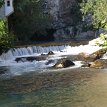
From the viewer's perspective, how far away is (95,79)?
83.4 feet

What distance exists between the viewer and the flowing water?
19.8 meters

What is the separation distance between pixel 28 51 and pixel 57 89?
17.9 meters

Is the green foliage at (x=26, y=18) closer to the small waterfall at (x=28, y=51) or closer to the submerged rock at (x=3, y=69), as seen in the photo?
the small waterfall at (x=28, y=51)

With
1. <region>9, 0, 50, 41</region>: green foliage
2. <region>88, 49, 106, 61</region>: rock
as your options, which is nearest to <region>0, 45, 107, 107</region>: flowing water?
<region>88, 49, 106, 61</region>: rock

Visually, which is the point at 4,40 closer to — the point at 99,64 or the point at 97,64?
the point at 97,64

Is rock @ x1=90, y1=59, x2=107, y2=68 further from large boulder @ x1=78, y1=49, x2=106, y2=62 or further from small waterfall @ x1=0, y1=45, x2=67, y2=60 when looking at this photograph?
small waterfall @ x1=0, y1=45, x2=67, y2=60

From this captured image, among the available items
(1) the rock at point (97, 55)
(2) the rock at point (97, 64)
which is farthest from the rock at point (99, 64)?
(1) the rock at point (97, 55)

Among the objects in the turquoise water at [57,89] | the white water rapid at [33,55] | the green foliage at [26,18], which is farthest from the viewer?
the green foliage at [26,18]

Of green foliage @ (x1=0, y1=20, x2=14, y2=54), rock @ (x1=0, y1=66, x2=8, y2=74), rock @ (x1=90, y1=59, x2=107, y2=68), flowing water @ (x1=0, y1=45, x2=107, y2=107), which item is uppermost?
green foliage @ (x1=0, y1=20, x2=14, y2=54)

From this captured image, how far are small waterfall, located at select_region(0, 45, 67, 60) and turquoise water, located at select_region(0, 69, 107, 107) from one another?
1004cm

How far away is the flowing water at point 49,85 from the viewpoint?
1983cm

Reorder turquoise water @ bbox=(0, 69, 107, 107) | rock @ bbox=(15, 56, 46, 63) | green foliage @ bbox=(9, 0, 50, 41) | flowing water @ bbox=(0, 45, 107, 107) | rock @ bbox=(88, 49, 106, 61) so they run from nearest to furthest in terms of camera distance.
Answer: turquoise water @ bbox=(0, 69, 107, 107) → flowing water @ bbox=(0, 45, 107, 107) → rock @ bbox=(88, 49, 106, 61) → rock @ bbox=(15, 56, 46, 63) → green foliage @ bbox=(9, 0, 50, 41)

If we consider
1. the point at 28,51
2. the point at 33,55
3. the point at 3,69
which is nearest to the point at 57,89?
the point at 3,69

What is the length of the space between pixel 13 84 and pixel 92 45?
18.9 m
